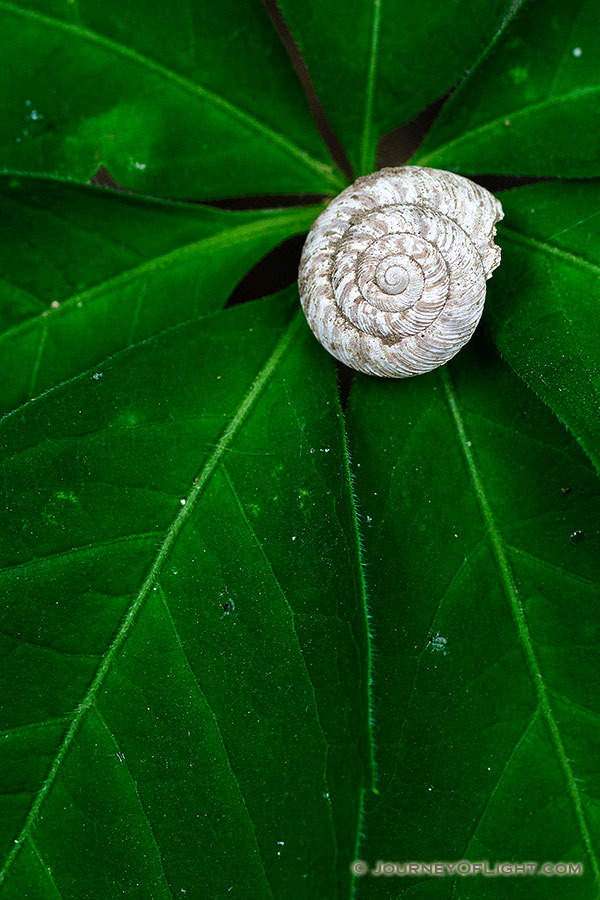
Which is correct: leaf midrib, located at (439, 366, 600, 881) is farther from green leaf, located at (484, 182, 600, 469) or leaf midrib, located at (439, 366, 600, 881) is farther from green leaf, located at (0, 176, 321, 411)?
green leaf, located at (0, 176, 321, 411)

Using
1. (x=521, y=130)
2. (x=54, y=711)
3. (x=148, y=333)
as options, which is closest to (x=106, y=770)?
(x=54, y=711)

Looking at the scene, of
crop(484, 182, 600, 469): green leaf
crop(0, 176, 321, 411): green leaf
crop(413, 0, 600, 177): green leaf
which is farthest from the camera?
crop(0, 176, 321, 411): green leaf

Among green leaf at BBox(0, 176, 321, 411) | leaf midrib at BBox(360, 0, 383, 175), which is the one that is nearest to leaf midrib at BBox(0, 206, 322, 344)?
green leaf at BBox(0, 176, 321, 411)

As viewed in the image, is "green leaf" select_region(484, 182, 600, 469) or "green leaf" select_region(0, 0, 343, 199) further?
"green leaf" select_region(0, 0, 343, 199)

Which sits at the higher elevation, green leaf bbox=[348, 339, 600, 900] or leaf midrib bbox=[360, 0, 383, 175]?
leaf midrib bbox=[360, 0, 383, 175]

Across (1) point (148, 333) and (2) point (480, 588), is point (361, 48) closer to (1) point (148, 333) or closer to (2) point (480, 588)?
(1) point (148, 333)

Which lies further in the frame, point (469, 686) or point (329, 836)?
point (469, 686)

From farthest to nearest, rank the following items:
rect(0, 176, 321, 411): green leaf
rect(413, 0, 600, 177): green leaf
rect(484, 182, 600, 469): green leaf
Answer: rect(0, 176, 321, 411): green leaf, rect(413, 0, 600, 177): green leaf, rect(484, 182, 600, 469): green leaf

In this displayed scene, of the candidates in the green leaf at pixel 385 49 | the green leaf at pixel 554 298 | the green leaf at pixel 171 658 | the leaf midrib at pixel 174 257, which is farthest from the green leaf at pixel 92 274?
the green leaf at pixel 554 298

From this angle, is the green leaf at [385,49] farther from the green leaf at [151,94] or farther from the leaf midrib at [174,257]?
the leaf midrib at [174,257]
